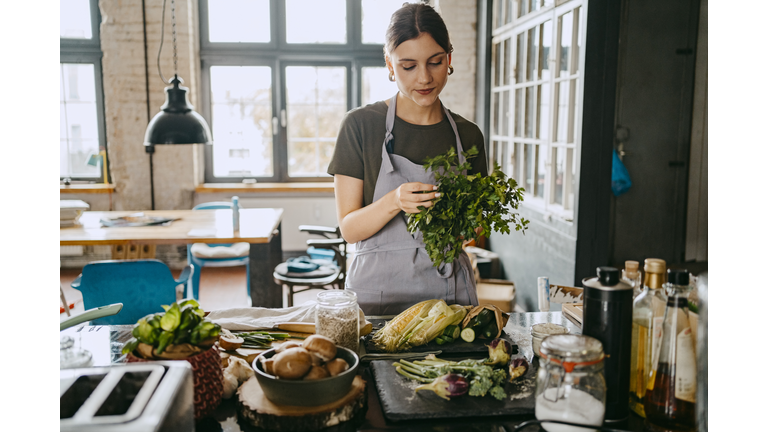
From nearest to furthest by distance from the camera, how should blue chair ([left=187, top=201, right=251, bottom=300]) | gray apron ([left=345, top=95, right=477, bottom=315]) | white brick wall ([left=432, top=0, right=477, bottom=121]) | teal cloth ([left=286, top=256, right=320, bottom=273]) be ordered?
gray apron ([left=345, top=95, right=477, bottom=315])
teal cloth ([left=286, top=256, right=320, bottom=273])
blue chair ([left=187, top=201, right=251, bottom=300])
white brick wall ([left=432, top=0, right=477, bottom=121])

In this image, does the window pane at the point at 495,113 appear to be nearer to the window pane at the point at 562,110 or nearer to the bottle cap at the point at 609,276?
the window pane at the point at 562,110

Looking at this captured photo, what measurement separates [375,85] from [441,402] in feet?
17.9

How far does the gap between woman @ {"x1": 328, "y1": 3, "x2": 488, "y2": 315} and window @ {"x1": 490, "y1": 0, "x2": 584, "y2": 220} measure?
1.79 meters

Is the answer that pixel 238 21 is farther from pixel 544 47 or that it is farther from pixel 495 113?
pixel 544 47

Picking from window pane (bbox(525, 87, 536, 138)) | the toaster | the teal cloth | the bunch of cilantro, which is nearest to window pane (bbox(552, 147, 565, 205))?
window pane (bbox(525, 87, 536, 138))

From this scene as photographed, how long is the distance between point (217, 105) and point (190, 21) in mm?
898

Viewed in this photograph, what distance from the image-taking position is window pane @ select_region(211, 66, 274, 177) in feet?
20.1

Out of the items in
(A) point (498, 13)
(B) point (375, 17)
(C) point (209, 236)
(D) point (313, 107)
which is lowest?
(C) point (209, 236)

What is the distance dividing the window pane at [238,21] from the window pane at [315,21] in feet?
0.86

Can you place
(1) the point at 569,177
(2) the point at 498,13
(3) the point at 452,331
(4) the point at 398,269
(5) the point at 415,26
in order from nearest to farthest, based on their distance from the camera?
1. (3) the point at 452,331
2. (5) the point at 415,26
3. (4) the point at 398,269
4. (1) the point at 569,177
5. (2) the point at 498,13

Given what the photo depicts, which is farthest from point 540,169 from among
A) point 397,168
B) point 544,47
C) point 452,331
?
point 452,331

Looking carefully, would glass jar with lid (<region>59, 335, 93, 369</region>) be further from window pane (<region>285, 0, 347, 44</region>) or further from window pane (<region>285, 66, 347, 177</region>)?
window pane (<region>285, 0, 347, 44</region>)

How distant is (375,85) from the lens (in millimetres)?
6270

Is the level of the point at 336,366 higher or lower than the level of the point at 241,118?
lower
